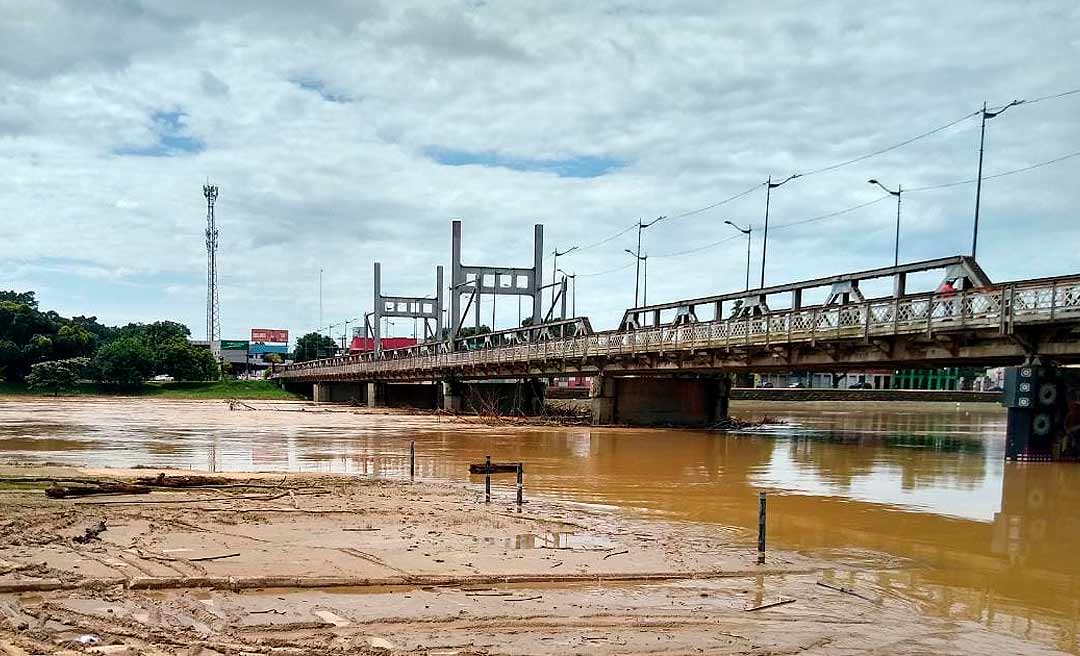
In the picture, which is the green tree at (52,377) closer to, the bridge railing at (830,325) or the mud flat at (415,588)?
the bridge railing at (830,325)

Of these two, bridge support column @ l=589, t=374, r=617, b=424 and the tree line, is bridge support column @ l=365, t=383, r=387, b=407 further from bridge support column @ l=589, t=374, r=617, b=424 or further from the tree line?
bridge support column @ l=589, t=374, r=617, b=424

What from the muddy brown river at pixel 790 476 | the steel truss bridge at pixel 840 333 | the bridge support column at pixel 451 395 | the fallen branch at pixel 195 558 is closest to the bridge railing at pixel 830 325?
the steel truss bridge at pixel 840 333

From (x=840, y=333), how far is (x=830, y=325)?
1.08 m

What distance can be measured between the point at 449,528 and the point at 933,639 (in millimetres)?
7344

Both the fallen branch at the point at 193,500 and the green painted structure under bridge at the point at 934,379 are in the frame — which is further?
the green painted structure under bridge at the point at 934,379

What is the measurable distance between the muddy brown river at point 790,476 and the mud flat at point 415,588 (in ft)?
4.52

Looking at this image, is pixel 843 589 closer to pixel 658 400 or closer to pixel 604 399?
pixel 604 399

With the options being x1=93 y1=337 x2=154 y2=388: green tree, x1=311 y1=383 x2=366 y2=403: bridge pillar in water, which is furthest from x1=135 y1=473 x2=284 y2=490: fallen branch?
x1=93 y1=337 x2=154 y2=388: green tree

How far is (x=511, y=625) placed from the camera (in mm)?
8727

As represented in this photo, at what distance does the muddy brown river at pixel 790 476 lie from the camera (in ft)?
40.9

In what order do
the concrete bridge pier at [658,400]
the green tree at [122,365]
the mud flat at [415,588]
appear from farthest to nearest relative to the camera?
the green tree at [122,365], the concrete bridge pier at [658,400], the mud flat at [415,588]

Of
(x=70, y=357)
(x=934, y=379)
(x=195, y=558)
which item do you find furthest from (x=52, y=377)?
(x=934, y=379)

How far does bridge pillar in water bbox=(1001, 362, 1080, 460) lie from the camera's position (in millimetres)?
29047

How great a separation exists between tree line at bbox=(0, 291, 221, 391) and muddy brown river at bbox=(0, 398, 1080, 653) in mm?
57970
